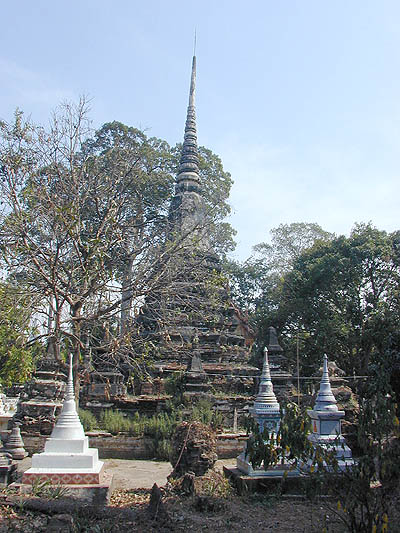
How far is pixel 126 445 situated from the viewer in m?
12.0

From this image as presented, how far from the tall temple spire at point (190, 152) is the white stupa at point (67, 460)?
18.2m

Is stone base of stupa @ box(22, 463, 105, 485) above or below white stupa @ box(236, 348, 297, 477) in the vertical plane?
below

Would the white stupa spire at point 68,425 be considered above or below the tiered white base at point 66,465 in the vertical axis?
above

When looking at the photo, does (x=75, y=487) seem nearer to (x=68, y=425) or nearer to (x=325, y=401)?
(x=68, y=425)

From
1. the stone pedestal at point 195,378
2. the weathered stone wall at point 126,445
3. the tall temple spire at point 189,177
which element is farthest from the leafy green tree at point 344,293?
the weathered stone wall at point 126,445

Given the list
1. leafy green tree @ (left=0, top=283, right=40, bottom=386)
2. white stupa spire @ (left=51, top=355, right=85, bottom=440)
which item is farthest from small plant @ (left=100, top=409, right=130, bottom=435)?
white stupa spire @ (left=51, top=355, right=85, bottom=440)

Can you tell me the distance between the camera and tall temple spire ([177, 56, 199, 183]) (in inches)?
945

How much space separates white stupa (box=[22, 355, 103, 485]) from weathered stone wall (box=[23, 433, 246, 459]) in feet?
17.2

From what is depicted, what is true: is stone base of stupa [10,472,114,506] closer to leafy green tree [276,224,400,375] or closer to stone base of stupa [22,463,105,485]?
stone base of stupa [22,463,105,485]

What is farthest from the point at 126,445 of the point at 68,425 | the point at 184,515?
the point at 184,515

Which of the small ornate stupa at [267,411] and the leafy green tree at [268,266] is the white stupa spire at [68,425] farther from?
the leafy green tree at [268,266]

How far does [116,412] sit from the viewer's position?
13.5 metres

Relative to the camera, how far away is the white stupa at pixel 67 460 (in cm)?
638

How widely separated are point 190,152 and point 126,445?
16477mm
